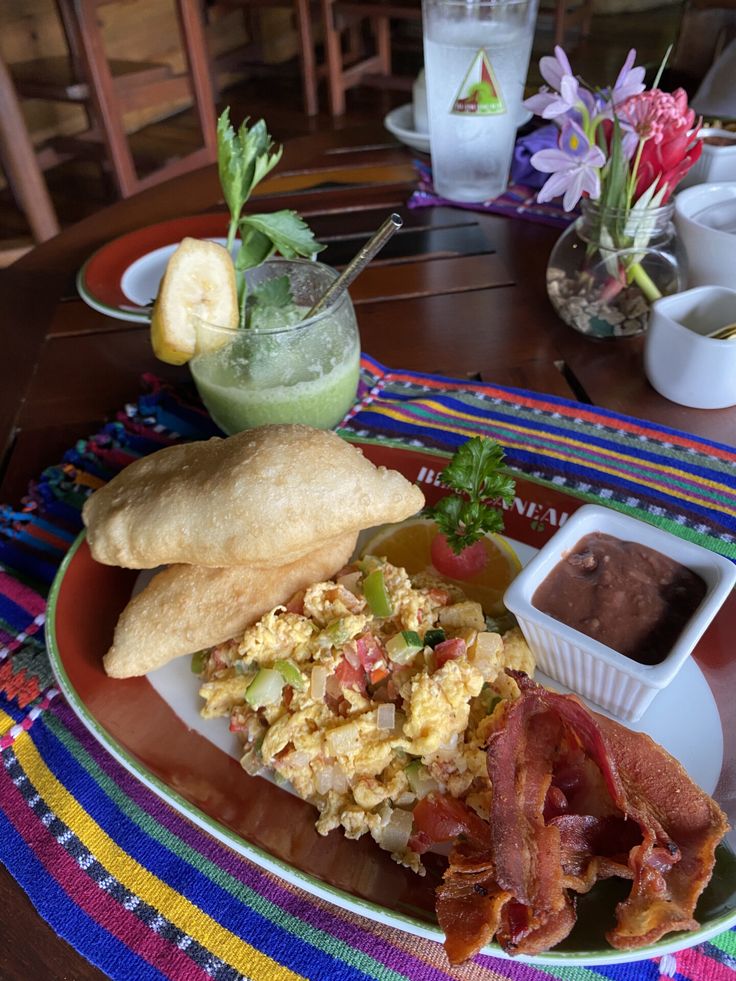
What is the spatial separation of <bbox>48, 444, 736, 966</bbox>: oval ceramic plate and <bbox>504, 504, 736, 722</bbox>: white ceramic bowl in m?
0.09

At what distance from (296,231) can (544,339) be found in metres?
0.74

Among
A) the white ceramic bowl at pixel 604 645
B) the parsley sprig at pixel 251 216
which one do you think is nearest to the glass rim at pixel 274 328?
the parsley sprig at pixel 251 216

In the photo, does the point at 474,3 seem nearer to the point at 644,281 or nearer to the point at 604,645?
the point at 644,281

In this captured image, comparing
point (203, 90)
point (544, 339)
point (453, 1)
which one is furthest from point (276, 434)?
point (203, 90)

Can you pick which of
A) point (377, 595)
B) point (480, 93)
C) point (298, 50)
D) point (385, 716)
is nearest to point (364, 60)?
point (298, 50)

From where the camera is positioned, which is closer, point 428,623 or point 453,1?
point 428,623

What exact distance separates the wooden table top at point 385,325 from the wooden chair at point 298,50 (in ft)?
6.61

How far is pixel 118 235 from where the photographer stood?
2479mm

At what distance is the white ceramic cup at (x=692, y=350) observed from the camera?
1613 millimetres

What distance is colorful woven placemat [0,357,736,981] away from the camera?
3.06ft

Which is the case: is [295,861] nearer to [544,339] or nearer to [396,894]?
[396,894]

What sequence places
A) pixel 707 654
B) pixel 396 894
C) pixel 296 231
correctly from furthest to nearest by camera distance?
pixel 296 231
pixel 707 654
pixel 396 894

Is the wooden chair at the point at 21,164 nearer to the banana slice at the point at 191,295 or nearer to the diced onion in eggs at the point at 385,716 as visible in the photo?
the banana slice at the point at 191,295

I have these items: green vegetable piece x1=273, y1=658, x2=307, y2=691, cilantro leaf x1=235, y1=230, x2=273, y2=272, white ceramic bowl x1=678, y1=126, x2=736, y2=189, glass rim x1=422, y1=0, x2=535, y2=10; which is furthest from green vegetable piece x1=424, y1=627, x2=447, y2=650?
glass rim x1=422, y1=0, x2=535, y2=10
